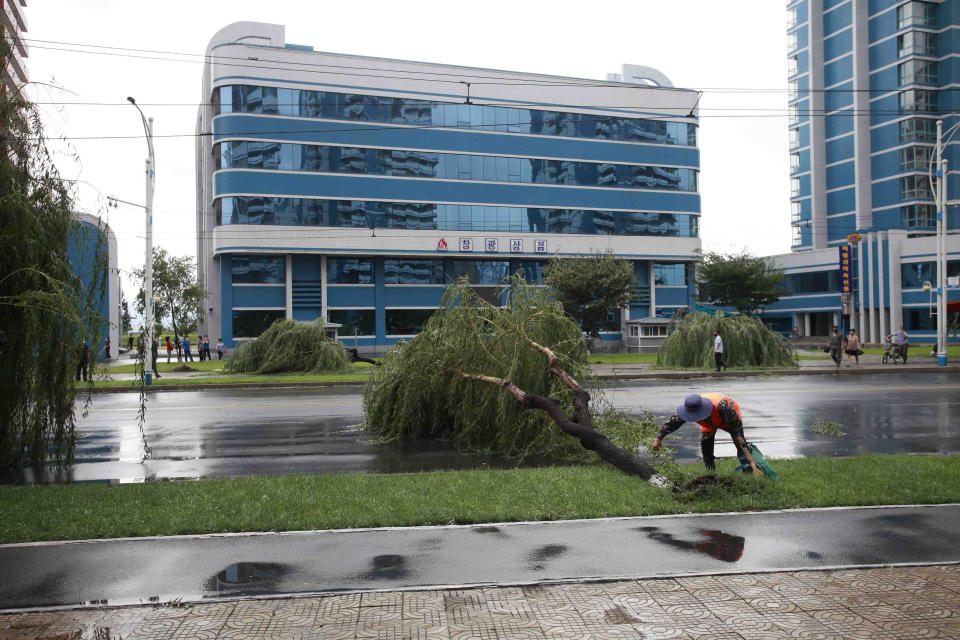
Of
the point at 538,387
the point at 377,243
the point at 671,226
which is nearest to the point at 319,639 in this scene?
the point at 538,387

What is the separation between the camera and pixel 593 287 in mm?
43656

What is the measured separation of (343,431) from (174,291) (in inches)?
1542

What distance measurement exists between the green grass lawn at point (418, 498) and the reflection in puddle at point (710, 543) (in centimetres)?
65

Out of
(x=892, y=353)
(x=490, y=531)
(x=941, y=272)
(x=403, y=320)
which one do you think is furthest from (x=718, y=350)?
(x=403, y=320)

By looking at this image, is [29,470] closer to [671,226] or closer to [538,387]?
[538,387]

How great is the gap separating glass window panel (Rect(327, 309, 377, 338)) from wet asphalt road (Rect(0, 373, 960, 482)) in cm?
2673

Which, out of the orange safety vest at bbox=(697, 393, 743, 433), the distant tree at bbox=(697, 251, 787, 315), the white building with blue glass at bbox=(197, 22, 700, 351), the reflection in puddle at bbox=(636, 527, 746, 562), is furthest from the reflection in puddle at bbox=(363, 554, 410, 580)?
the distant tree at bbox=(697, 251, 787, 315)

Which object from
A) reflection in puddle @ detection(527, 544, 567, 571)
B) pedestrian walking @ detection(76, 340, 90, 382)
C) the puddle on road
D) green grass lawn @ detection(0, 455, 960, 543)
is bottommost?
reflection in puddle @ detection(527, 544, 567, 571)

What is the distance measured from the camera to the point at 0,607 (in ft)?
16.7

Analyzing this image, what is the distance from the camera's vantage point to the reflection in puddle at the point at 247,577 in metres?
5.43

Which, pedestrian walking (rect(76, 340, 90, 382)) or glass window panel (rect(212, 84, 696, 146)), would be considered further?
glass window panel (rect(212, 84, 696, 146))

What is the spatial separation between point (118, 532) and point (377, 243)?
43.0 meters

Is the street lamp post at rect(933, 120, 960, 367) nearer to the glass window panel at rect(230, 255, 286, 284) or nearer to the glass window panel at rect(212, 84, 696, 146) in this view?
the glass window panel at rect(212, 84, 696, 146)

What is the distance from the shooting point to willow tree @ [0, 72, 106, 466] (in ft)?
31.1
